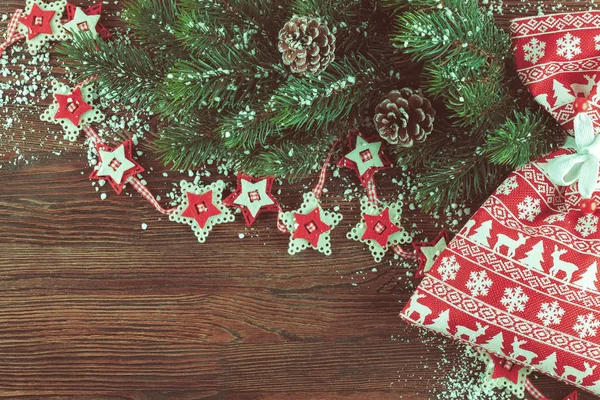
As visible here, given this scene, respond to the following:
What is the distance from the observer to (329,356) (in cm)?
105


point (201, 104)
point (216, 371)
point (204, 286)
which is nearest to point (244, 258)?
point (204, 286)

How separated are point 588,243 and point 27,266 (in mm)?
1021

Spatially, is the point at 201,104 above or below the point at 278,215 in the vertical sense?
above

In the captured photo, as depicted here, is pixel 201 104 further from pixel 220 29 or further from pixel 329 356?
pixel 329 356

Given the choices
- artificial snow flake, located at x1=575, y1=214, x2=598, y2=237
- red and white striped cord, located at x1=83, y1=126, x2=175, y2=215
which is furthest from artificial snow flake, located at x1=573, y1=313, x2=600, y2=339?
red and white striped cord, located at x1=83, y1=126, x2=175, y2=215

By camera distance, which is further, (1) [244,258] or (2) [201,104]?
(1) [244,258]

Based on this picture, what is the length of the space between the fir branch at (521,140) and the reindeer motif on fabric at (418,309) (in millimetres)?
267

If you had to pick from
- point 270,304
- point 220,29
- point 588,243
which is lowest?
point 270,304

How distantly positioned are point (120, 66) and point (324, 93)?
380 millimetres

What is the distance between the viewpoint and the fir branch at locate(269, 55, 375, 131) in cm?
81

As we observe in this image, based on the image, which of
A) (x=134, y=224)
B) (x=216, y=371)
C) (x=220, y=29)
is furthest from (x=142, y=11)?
(x=216, y=371)

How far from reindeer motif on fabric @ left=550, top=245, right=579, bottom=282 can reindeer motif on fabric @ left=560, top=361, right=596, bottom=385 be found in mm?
148

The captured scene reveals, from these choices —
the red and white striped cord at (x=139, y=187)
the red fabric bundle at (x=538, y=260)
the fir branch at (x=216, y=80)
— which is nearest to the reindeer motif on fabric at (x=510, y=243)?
the red fabric bundle at (x=538, y=260)

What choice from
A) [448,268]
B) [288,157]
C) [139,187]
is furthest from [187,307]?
[448,268]
